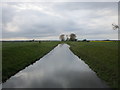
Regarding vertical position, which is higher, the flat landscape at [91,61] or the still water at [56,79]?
the flat landscape at [91,61]

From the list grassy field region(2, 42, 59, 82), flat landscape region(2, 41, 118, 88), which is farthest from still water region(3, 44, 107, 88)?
grassy field region(2, 42, 59, 82)

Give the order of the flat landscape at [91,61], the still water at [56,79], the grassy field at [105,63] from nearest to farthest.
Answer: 1. the still water at [56,79]
2. the grassy field at [105,63]
3. the flat landscape at [91,61]

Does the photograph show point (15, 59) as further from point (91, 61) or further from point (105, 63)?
point (105, 63)

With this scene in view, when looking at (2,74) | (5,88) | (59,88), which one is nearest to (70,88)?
(59,88)

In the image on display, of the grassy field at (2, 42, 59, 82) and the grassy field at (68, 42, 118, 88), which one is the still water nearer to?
the grassy field at (68, 42, 118, 88)

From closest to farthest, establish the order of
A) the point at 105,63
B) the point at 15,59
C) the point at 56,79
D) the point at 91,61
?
the point at 56,79 → the point at 105,63 → the point at 91,61 → the point at 15,59

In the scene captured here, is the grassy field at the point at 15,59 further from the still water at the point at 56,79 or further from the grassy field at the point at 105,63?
the grassy field at the point at 105,63

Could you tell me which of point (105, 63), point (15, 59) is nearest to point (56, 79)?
point (105, 63)


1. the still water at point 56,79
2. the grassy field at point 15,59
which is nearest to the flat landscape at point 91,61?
the grassy field at point 15,59

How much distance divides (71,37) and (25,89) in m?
181

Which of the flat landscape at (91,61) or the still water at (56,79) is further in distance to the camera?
the flat landscape at (91,61)

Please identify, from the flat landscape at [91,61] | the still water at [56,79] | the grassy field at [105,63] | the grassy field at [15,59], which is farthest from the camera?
the grassy field at [15,59]

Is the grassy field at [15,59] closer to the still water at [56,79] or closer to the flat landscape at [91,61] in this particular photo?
the flat landscape at [91,61]

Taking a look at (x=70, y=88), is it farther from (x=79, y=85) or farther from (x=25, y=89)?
(x=25, y=89)
